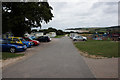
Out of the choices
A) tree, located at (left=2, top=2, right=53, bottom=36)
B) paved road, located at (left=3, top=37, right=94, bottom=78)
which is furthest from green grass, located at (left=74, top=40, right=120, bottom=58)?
tree, located at (left=2, top=2, right=53, bottom=36)

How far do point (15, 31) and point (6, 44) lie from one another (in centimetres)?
→ 1301

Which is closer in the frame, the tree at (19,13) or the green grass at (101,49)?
the green grass at (101,49)

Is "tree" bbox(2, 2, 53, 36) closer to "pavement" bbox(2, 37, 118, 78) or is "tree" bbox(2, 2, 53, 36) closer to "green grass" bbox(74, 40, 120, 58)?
"green grass" bbox(74, 40, 120, 58)

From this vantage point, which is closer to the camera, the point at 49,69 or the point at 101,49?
the point at 49,69

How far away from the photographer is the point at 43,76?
521 cm

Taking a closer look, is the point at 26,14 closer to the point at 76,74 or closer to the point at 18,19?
the point at 18,19

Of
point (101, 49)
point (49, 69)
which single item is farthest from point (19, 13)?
point (49, 69)

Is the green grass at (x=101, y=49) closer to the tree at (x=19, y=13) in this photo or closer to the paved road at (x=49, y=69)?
the paved road at (x=49, y=69)

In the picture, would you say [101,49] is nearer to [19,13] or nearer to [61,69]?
[61,69]

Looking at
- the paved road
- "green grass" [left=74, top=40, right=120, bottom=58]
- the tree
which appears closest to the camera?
the paved road

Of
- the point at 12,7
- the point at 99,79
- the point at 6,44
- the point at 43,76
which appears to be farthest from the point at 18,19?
the point at 99,79

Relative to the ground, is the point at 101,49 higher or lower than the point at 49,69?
higher

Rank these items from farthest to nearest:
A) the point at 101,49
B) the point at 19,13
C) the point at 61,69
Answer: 1. the point at 19,13
2. the point at 101,49
3. the point at 61,69

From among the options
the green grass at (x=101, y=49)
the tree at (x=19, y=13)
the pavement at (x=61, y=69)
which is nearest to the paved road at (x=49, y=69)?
the pavement at (x=61, y=69)
